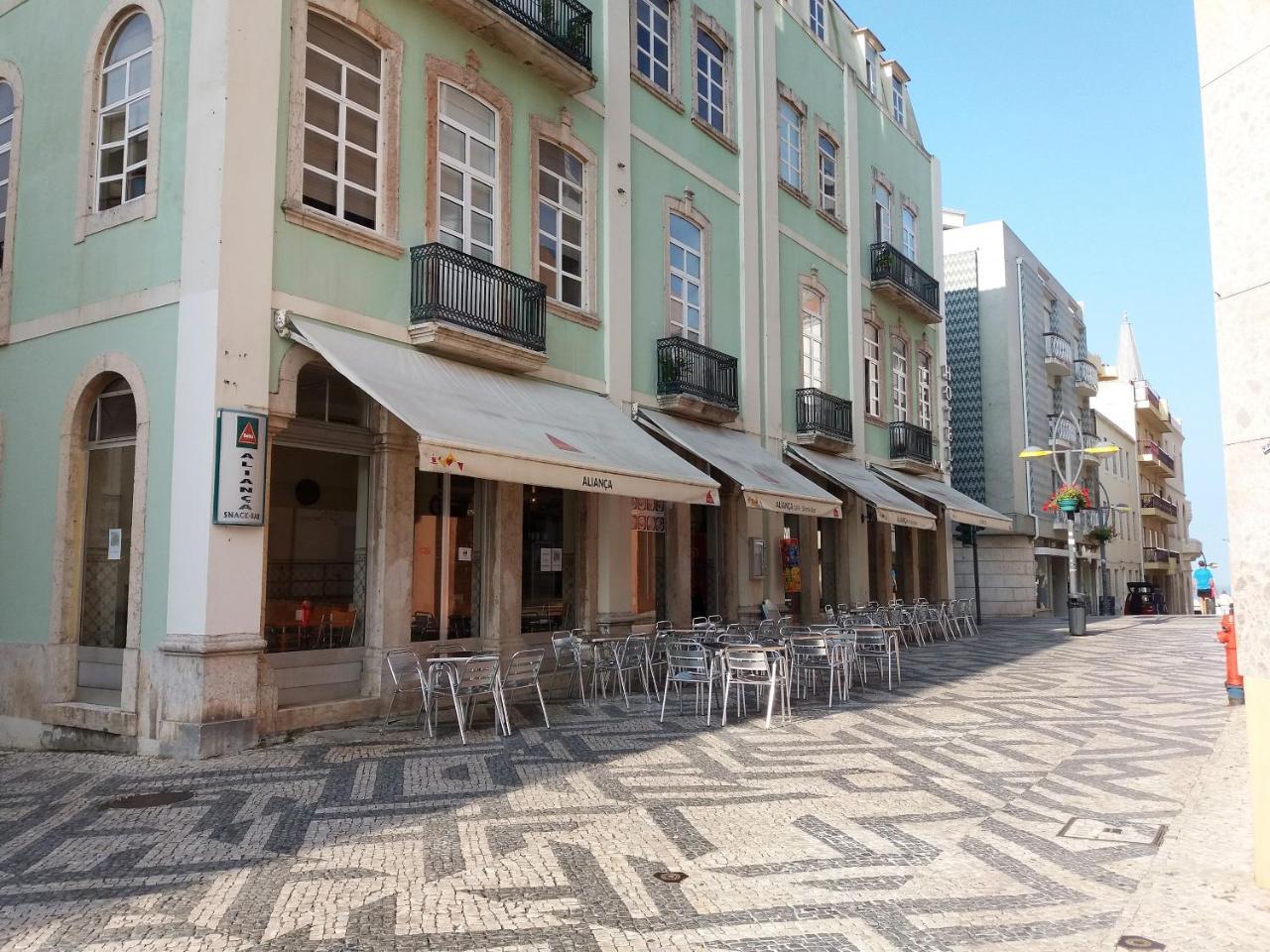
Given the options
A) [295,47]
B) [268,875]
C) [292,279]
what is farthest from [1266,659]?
[295,47]

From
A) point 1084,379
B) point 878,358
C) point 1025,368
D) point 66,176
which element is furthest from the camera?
point 1084,379

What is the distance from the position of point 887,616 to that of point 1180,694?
5.76 m

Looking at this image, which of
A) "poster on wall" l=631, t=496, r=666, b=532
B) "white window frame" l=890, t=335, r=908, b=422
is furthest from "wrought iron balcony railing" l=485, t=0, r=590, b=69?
"white window frame" l=890, t=335, r=908, b=422

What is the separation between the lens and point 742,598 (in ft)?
50.0

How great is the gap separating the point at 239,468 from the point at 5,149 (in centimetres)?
584

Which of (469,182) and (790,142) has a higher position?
(790,142)

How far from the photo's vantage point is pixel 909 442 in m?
21.0

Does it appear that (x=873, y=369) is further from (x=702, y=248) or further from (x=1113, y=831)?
(x=1113, y=831)

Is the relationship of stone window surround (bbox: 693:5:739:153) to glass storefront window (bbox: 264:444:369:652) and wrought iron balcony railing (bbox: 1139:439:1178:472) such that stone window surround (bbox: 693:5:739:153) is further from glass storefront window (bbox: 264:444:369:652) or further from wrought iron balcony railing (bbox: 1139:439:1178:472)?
wrought iron balcony railing (bbox: 1139:439:1178:472)

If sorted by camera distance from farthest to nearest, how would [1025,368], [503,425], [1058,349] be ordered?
[1058,349] < [1025,368] < [503,425]

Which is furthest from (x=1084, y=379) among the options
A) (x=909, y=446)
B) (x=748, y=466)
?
(x=748, y=466)

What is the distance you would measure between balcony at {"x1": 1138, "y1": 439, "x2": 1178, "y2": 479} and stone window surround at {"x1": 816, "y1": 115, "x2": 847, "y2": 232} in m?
36.8

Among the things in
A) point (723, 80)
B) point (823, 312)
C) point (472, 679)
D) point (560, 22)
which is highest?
point (723, 80)

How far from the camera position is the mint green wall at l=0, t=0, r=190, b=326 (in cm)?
873
